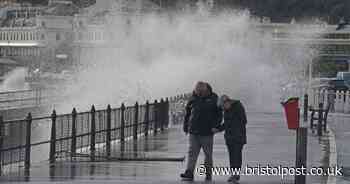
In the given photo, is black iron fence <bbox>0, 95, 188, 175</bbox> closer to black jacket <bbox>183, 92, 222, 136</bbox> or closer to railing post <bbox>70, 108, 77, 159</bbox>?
railing post <bbox>70, 108, 77, 159</bbox>

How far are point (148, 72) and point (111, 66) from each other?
14.2 meters

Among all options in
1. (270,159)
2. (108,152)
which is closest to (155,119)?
(108,152)

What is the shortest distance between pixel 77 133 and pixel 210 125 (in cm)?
761

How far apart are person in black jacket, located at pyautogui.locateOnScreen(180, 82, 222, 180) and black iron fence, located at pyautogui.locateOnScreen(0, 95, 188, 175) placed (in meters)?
3.71

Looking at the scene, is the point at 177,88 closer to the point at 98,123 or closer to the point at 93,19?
the point at 98,123

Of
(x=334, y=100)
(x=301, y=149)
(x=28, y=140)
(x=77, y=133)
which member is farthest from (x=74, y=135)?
(x=334, y=100)

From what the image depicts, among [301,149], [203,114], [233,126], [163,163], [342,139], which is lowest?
[163,163]

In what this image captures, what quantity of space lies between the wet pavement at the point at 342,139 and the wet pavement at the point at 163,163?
446 millimetres

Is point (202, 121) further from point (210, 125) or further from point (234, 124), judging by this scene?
point (234, 124)

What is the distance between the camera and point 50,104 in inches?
2085

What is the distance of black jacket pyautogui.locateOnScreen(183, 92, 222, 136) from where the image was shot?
1956cm

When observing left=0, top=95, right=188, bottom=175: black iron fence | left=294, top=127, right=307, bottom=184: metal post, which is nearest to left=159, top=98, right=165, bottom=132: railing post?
left=0, top=95, right=188, bottom=175: black iron fence

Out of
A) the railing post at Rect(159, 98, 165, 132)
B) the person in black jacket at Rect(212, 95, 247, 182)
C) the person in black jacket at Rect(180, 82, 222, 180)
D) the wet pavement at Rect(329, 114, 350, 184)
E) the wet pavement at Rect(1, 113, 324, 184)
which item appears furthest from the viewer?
the railing post at Rect(159, 98, 165, 132)

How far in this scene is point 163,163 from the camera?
23453mm
